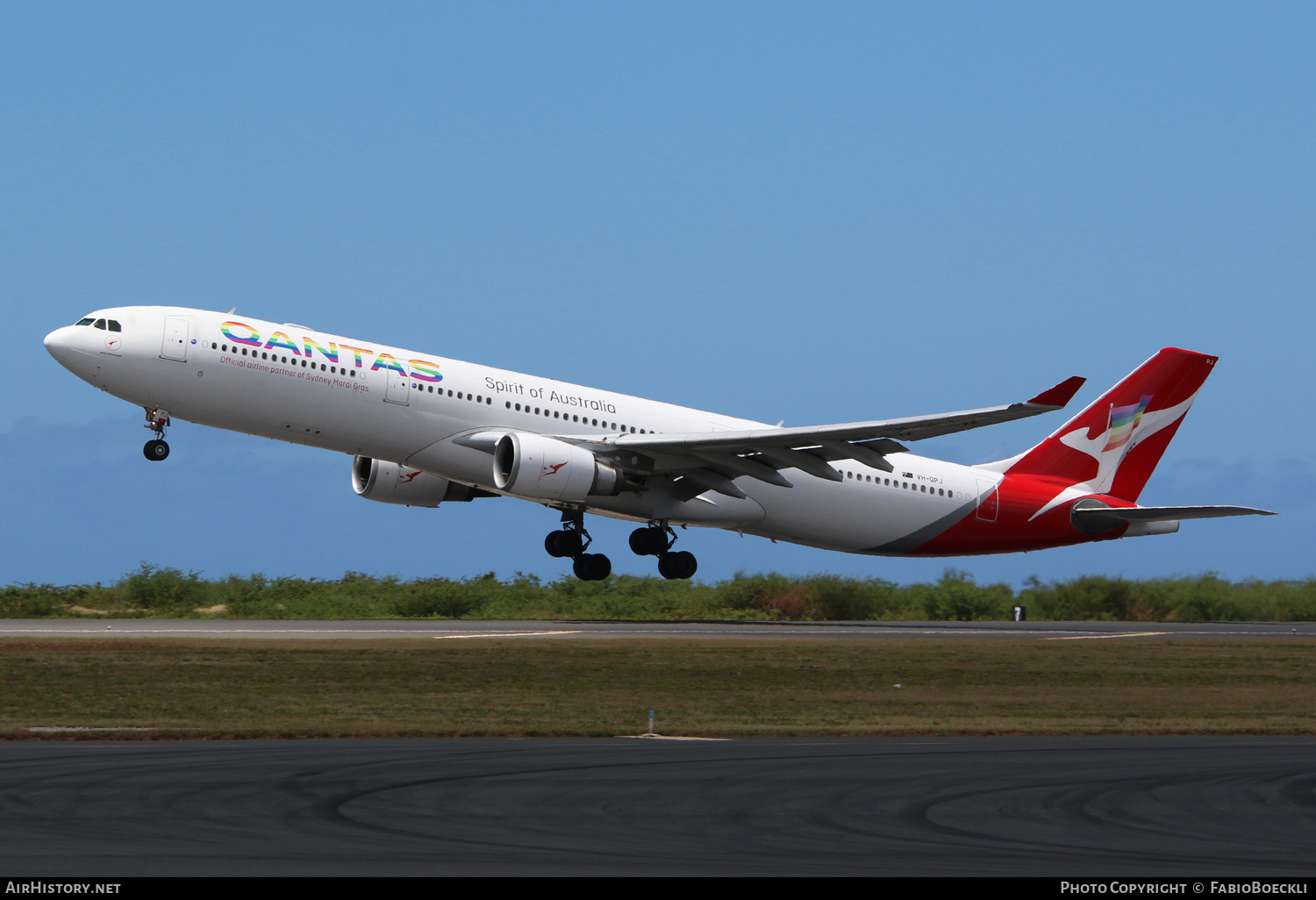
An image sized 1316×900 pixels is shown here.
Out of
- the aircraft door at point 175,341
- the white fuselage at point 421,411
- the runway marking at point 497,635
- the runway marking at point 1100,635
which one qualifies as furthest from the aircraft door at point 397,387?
the runway marking at point 1100,635

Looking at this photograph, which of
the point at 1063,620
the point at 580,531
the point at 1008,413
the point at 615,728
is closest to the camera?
the point at 615,728

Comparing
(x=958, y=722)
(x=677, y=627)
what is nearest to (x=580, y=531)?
(x=677, y=627)

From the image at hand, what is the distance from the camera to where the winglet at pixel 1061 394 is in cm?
3142

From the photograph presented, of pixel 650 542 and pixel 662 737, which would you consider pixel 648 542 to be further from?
pixel 662 737

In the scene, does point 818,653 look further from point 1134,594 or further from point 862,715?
point 1134,594

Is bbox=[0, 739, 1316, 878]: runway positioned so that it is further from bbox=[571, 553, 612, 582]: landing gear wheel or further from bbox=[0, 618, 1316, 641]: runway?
bbox=[571, 553, 612, 582]: landing gear wheel

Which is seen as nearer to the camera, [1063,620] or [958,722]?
[958,722]

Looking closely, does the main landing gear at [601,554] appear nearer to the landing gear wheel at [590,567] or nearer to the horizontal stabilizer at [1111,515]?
the landing gear wheel at [590,567]

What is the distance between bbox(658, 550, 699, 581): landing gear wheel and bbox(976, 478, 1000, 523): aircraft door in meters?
9.39

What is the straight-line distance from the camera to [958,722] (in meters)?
20.8

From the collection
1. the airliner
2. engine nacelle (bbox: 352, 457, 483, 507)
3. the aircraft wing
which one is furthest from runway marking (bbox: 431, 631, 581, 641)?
engine nacelle (bbox: 352, 457, 483, 507)

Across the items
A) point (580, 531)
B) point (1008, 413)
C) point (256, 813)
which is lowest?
point (256, 813)

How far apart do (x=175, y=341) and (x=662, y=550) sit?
14.6m

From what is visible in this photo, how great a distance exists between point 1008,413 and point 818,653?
24.2 ft
